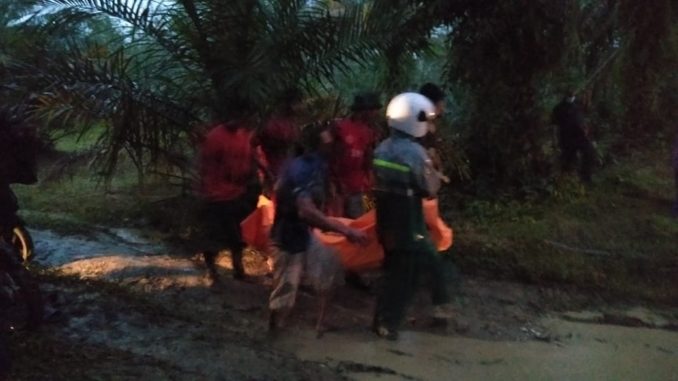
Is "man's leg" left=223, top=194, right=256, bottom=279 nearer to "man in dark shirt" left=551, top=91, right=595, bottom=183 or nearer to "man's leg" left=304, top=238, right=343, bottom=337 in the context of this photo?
"man's leg" left=304, top=238, right=343, bottom=337

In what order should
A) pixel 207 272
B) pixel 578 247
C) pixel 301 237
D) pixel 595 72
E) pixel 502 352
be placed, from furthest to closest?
pixel 595 72 < pixel 578 247 < pixel 207 272 < pixel 502 352 < pixel 301 237

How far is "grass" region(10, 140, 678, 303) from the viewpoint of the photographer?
27.5 feet

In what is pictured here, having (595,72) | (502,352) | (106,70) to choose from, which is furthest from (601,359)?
(595,72)

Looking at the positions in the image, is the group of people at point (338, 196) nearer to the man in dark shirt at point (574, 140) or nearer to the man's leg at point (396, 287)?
the man's leg at point (396, 287)

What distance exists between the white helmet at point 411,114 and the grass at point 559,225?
326 cm

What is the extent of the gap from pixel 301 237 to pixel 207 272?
6.35ft

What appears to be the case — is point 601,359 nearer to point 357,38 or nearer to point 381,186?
point 381,186

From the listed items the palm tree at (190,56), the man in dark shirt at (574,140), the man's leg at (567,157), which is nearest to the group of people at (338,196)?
the palm tree at (190,56)

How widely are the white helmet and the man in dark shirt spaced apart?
568cm

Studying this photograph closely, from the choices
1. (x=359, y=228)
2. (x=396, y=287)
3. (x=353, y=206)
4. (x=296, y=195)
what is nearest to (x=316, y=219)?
(x=296, y=195)

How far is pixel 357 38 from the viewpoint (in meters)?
8.43

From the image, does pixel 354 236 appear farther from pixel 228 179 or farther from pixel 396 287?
pixel 228 179

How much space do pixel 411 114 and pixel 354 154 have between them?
1.87 m

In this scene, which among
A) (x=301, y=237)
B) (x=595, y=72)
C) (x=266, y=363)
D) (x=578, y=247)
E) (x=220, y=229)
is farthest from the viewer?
(x=595, y=72)
